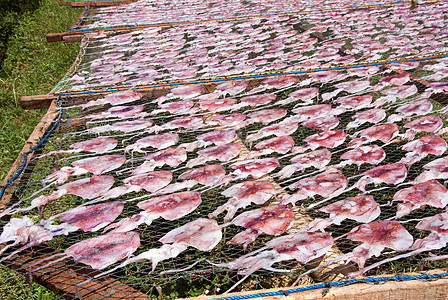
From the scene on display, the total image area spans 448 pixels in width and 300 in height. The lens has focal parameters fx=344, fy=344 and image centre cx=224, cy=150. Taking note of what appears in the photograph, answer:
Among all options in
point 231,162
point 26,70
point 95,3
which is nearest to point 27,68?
point 26,70

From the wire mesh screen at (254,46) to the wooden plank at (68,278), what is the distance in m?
2.18

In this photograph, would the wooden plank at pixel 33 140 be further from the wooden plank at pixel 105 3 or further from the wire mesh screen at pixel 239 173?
the wooden plank at pixel 105 3

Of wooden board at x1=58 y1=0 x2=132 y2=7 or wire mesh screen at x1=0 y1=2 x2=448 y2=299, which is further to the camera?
wooden board at x1=58 y1=0 x2=132 y2=7

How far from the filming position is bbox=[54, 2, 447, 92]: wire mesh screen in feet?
12.7

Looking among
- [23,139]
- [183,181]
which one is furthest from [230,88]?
[23,139]

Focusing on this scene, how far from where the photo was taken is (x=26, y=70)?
254 inches

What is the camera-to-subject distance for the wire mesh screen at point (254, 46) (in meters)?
3.88

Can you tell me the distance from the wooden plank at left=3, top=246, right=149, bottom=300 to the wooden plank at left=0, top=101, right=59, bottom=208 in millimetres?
552

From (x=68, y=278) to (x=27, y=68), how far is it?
19.9 feet

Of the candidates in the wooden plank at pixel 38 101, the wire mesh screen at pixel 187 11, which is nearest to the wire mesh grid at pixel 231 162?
the wooden plank at pixel 38 101

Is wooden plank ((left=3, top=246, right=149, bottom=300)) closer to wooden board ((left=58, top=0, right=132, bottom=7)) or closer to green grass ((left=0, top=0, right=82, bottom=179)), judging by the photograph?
green grass ((left=0, top=0, right=82, bottom=179))

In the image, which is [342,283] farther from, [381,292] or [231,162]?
[231,162]

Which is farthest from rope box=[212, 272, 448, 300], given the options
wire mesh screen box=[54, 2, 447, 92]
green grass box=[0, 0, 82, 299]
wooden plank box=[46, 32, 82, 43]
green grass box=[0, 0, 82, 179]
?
wooden plank box=[46, 32, 82, 43]

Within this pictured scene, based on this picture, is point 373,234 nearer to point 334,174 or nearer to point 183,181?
point 334,174
